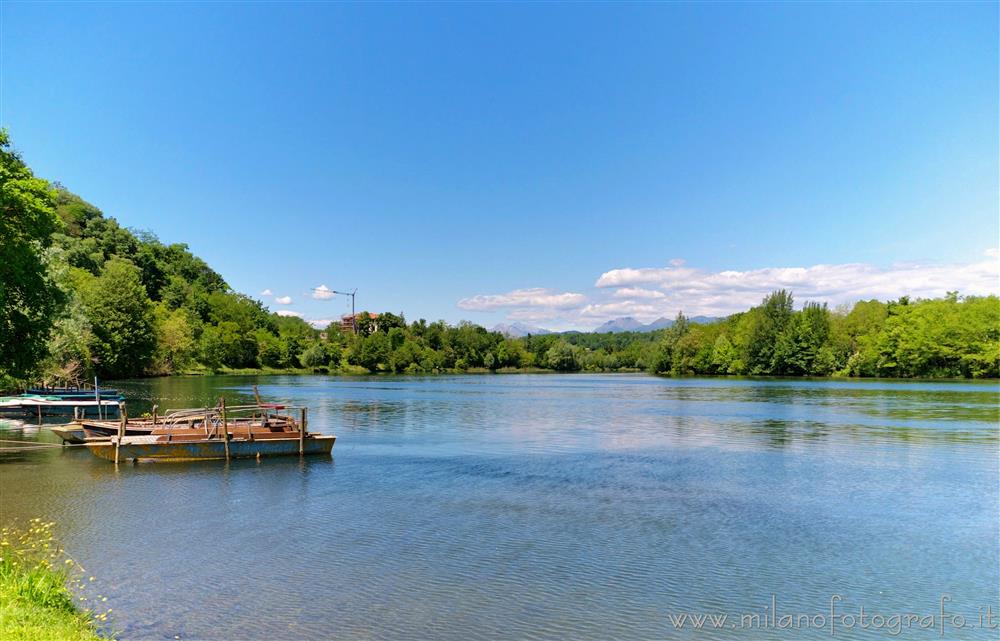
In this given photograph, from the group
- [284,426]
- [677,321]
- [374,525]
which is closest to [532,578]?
[374,525]

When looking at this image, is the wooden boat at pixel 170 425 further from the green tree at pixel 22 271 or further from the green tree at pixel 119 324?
the green tree at pixel 119 324

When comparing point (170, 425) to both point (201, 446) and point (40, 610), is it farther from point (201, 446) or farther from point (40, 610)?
point (40, 610)

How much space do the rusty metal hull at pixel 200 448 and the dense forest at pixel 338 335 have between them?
66.0ft

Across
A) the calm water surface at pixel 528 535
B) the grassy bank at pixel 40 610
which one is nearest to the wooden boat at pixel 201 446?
the calm water surface at pixel 528 535

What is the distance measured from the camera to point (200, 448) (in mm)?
30094

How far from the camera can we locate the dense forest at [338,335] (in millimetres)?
93062

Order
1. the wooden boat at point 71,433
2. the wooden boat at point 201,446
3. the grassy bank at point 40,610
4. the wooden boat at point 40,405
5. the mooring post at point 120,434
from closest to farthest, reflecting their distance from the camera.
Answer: the grassy bank at point 40,610 → the mooring post at point 120,434 → the wooden boat at point 201,446 → the wooden boat at point 71,433 → the wooden boat at point 40,405

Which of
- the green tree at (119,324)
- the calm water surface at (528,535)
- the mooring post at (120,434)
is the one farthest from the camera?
the green tree at (119,324)

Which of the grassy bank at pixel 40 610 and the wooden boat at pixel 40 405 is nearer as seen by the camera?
the grassy bank at pixel 40 610

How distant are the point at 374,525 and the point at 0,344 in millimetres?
21062

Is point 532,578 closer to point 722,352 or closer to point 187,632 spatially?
point 187,632

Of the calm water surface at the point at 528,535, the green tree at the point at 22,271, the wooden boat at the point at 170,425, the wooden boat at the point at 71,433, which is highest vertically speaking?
the green tree at the point at 22,271

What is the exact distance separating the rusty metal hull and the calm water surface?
2.75 ft

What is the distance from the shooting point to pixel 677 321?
165250mm
